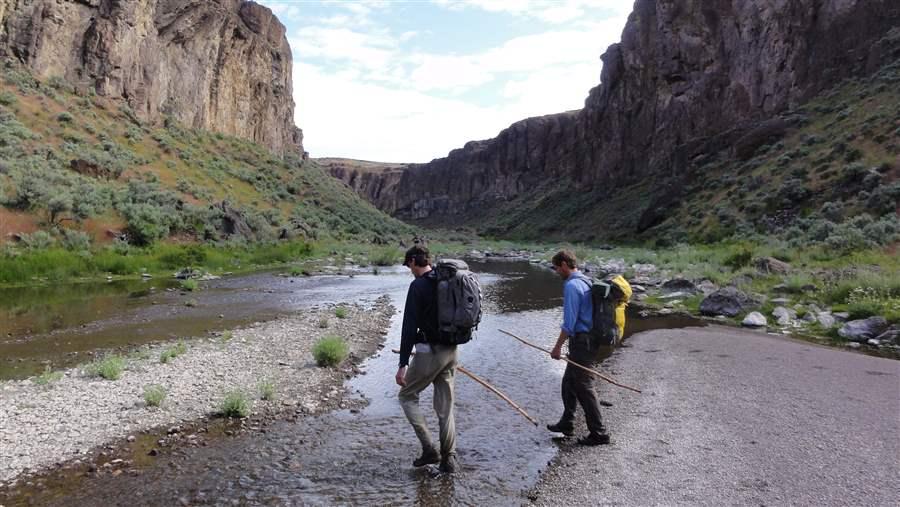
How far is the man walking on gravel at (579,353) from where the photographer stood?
6.38 meters

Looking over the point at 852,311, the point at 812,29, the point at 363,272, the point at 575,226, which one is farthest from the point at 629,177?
the point at 852,311

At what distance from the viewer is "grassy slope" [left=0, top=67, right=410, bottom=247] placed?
91.6 ft

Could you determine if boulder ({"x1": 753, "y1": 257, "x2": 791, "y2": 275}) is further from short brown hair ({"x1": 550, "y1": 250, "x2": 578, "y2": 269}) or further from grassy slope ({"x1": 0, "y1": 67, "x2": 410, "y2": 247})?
grassy slope ({"x1": 0, "y1": 67, "x2": 410, "y2": 247})

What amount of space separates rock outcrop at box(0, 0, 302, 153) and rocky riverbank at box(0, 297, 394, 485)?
43293 mm

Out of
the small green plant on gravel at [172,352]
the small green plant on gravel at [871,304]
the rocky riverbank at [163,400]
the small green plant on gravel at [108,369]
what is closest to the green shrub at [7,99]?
the rocky riverbank at [163,400]

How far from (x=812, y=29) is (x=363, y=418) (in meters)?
57.6

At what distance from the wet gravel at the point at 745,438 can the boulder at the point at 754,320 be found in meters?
3.57

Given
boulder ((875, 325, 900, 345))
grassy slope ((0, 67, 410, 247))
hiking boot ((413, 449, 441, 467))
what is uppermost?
grassy slope ((0, 67, 410, 247))

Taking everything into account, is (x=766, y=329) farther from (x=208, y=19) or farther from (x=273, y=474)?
(x=208, y=19)

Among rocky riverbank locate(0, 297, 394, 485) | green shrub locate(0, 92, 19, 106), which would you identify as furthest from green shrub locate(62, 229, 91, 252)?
green shrub locate(0, 92, 19, 106)

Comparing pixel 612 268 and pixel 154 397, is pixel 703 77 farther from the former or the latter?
pixel 154 397

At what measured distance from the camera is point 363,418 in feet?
24.8

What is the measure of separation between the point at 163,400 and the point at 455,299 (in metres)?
4.83

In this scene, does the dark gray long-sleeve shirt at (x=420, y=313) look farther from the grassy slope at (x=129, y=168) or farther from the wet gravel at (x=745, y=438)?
the grassy slope at (x=129, y=168)
